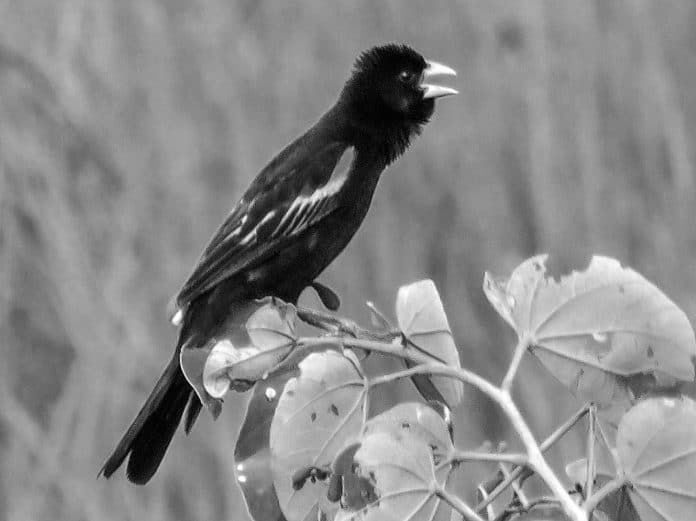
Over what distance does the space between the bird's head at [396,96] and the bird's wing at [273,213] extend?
0.11 meters

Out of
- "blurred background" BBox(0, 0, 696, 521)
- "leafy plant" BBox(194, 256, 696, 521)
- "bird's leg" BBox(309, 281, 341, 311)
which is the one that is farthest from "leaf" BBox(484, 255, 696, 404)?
"blurred background" BBox(0, 0, 696, 521)

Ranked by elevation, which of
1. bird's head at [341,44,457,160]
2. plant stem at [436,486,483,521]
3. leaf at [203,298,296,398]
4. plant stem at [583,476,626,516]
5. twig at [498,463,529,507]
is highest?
bird's head at [341,44,457,160]

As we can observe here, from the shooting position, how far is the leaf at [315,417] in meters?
1.00

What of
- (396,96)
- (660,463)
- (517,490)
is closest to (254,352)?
(517,490)

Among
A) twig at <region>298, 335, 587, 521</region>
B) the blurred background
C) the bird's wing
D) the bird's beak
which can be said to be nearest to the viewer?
twig at <region>298, 335, 587, 521</region>

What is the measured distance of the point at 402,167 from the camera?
4.11 meters

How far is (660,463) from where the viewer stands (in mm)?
860

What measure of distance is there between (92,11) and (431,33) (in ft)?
3.72

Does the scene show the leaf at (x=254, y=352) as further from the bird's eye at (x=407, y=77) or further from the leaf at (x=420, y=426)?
the bird's eye at (x=407, y=77)

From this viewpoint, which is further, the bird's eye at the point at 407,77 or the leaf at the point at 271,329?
the bird's eye at the point at 407,77

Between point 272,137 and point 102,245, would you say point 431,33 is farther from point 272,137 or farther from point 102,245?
point 102,245

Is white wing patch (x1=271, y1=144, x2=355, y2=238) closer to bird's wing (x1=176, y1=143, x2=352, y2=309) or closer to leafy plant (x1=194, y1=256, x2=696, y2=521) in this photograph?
bird's wing (x1=176, y1=143, x2=352, y2=309)

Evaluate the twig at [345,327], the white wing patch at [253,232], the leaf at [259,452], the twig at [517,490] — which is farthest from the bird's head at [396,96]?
the twig at [517,490]

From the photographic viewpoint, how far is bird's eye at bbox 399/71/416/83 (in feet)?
7.60
